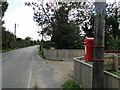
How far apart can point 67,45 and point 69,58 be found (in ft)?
11.1

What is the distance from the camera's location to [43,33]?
47.8 meters

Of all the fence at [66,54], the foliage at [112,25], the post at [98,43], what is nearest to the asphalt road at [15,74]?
the post at [98,43]

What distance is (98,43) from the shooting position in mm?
7633

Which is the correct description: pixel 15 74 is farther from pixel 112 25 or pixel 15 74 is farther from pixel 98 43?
pixel 112 25

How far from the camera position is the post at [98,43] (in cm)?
745

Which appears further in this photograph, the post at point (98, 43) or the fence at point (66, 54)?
the fence at point (66, 54)

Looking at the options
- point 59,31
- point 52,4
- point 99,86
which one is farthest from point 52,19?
point 99,86

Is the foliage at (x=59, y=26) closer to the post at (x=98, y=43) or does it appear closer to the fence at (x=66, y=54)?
the fence at (x=66, y=54)

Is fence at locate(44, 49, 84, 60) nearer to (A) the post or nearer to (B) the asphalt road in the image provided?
(B) the asphalt road

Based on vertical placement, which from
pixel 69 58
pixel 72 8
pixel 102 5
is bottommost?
pixel 69 58

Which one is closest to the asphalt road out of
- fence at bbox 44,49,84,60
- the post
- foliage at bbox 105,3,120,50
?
the post

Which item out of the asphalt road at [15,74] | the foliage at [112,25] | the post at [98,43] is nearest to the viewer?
the post at [98,43]

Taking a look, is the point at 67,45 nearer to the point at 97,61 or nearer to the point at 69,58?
the point at 69,58

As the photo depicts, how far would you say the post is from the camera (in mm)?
7445
